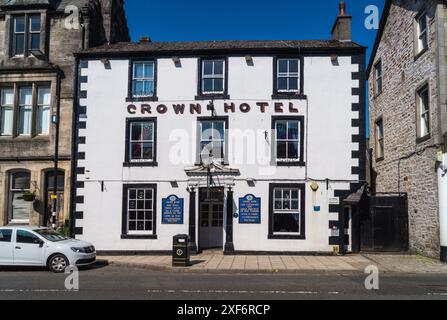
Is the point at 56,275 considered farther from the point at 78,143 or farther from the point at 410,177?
the point at 410,177

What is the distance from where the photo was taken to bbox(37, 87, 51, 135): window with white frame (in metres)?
19.9

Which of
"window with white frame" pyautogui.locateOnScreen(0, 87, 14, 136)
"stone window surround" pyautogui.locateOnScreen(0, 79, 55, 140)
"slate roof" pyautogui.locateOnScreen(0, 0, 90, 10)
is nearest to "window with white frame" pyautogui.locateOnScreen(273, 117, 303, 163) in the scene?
"stone window surround" pyautogui.locateOnScreen(0, 79, 55, 140)

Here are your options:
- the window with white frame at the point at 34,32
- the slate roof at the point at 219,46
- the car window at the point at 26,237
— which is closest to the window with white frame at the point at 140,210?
the car window at the point at 26,237

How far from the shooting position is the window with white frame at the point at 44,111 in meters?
19.9

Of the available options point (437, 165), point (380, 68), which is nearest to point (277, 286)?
point (437, 165)

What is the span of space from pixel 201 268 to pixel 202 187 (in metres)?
4.46

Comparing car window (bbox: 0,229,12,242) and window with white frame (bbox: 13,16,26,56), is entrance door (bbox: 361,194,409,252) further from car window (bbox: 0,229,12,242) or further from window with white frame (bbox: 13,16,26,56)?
window with white frame (bbox: 13,16,26,56)

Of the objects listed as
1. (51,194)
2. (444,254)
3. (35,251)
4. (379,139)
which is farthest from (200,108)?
(444,254)

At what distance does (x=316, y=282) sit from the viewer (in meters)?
→ 11.5

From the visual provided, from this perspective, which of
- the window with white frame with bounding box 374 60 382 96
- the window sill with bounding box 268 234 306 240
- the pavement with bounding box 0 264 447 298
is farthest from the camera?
the window with white frame with bounding box 374 60 382 96

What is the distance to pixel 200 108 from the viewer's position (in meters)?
18.1

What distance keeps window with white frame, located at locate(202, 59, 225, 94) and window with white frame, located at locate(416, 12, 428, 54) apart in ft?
25.8

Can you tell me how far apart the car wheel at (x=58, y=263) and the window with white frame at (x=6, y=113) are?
28.7ft

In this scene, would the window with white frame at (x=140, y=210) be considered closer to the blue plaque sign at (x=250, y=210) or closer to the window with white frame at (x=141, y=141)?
the window with white frame at (x=141, y=141)
